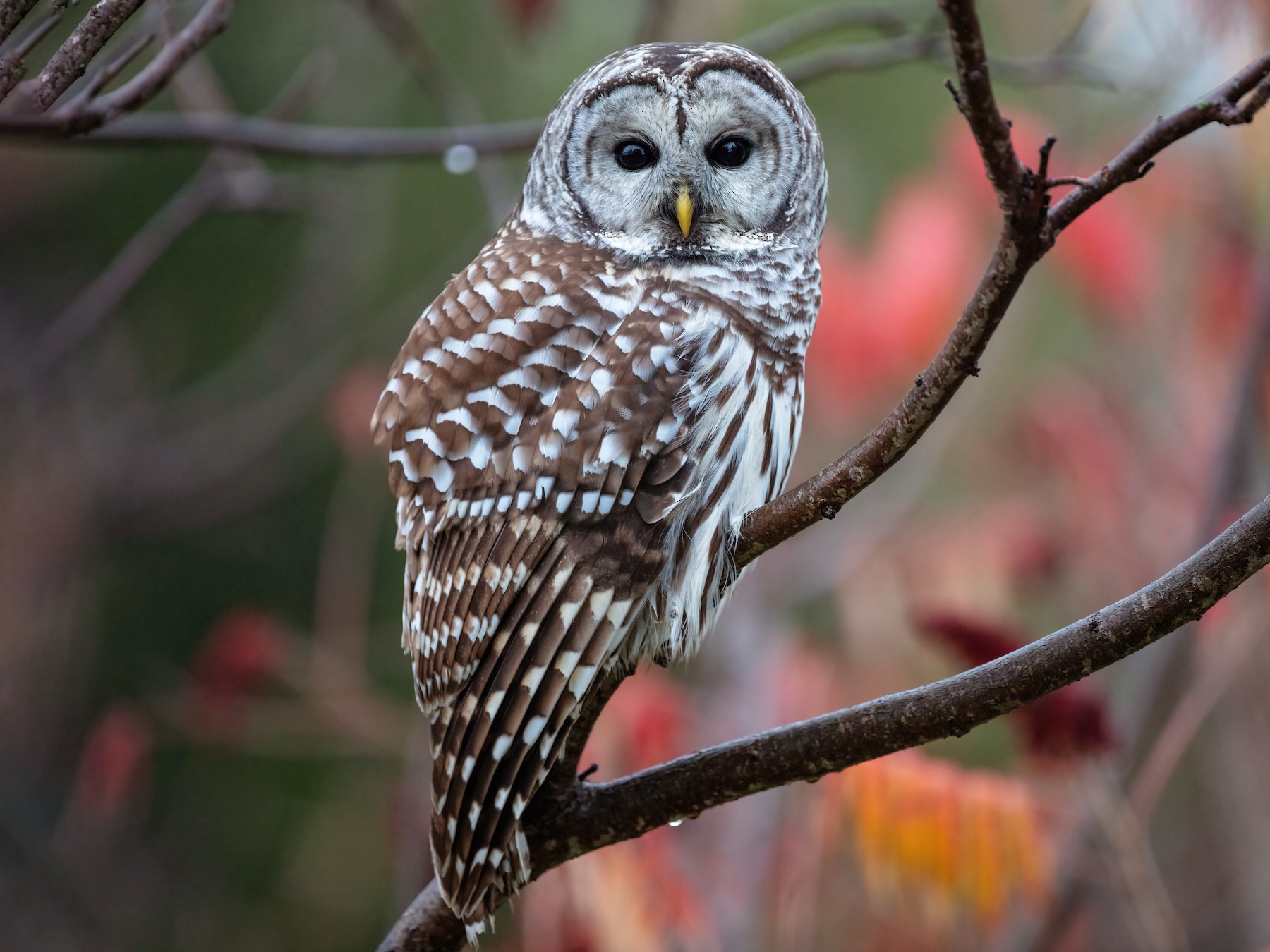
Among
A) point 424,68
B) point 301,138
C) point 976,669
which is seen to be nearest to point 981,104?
point 976,669

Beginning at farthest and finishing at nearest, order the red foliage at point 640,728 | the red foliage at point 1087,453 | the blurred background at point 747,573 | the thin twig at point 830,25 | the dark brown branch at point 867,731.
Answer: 1. the red foliage at point 1087,453
2. the red foliage at point 640,728
3. the blurred background at point 747,573
4. the thin twig at point 830,25
5. the dark brown branch at point 867,731

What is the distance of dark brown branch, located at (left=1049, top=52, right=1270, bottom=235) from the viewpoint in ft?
4.25

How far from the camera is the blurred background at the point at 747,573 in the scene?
329 cm

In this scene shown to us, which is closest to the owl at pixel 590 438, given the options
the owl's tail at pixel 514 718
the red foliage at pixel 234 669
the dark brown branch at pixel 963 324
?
the owl's tail at pixel 514 718

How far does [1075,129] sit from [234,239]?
414 cm

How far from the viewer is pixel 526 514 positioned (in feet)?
6.95

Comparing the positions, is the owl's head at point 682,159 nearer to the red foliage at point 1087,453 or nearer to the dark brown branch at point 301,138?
the dark brown branch at point 301,138

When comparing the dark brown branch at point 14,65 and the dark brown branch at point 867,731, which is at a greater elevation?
the dark brown branch at point 14,65

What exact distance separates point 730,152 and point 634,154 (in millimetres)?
182

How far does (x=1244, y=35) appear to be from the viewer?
3.75m

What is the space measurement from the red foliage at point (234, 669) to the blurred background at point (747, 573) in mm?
25

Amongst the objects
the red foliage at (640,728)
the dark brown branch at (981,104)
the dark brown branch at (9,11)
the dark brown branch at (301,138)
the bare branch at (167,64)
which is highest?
the dark brown branch at (301,138)

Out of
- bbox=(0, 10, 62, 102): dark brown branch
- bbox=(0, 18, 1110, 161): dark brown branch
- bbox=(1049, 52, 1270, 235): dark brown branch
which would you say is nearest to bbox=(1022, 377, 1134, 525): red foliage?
bbox=(0, 18, 1110, 161): dark brown branch

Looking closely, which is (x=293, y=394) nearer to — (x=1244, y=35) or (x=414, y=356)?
(x=414, y=356)
